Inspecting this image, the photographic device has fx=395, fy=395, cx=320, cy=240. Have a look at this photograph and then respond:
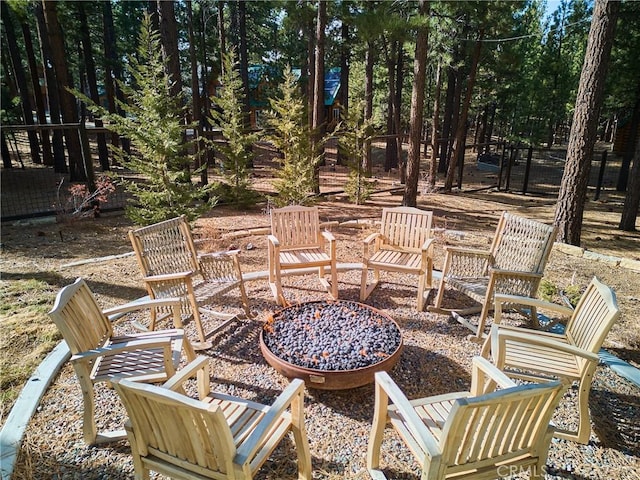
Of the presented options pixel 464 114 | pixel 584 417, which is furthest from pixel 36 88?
pixel 584 417

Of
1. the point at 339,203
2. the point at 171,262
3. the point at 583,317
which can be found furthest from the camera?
the point at 339,203

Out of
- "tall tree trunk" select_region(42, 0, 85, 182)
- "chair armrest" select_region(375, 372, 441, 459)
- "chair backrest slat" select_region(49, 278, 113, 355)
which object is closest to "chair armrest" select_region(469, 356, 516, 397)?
"chair armrest" select_region(375, 372, 441, 459)

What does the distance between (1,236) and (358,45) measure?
484 inches

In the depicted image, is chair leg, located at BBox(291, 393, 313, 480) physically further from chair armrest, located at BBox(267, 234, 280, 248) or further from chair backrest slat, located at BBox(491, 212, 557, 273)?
chair backrest slat, located at BBox(491, 212, 557, 273)

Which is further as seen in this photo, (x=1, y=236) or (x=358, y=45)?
(x=358, y=45)

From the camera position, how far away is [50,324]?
12.2 feet

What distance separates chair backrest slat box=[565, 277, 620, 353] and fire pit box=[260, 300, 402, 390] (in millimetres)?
1193

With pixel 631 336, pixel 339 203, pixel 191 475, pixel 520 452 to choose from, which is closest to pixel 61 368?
pixel 191 475

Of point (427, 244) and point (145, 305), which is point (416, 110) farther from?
point (145, 305)

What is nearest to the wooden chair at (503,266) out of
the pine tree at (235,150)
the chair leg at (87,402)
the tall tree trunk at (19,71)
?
the chair leg at (87,402)

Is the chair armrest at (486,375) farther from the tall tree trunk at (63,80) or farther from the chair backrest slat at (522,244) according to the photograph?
the tall tree trunk at (63,80)

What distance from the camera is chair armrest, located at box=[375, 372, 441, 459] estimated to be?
162 cm

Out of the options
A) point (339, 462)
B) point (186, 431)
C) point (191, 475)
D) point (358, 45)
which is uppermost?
point (358, 45)

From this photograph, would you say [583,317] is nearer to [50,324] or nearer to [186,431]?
[186,431]
